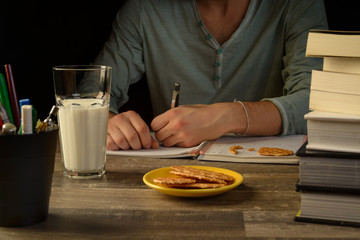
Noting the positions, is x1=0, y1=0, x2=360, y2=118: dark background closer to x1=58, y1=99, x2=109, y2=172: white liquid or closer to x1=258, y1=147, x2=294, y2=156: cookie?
x1=258, y1=147, x2=294, y2=156: cookie

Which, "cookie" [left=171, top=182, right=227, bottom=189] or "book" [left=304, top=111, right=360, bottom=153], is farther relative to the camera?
"cookie" [left=171, top=182, right=227, bottom=189]

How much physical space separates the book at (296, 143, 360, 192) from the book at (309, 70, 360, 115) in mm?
84

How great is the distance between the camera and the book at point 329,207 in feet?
2.48

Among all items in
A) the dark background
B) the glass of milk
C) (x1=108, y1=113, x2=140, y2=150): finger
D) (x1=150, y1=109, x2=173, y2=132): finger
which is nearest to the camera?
the glass of milk

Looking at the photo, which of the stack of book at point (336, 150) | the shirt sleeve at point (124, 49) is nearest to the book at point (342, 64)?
the stack of book at point (336, 150)

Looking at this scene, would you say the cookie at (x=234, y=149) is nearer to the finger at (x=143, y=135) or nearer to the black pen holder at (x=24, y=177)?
the finger at (x=143, y=135)

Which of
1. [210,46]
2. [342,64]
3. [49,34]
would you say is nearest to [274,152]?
[342,64]

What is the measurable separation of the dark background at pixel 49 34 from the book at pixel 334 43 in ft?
5.26

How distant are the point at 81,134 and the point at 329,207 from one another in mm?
550

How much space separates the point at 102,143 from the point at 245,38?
3.88 ft

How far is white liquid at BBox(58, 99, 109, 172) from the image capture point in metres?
1.05

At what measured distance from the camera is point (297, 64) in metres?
1.84

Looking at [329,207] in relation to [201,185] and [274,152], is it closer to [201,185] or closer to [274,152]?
[201,185]

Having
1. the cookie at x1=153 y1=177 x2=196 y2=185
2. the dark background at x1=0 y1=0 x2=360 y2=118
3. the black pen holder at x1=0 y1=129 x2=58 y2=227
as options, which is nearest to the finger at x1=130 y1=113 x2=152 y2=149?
the cookie at x1=153 y1=177 x2=196 y2=185
